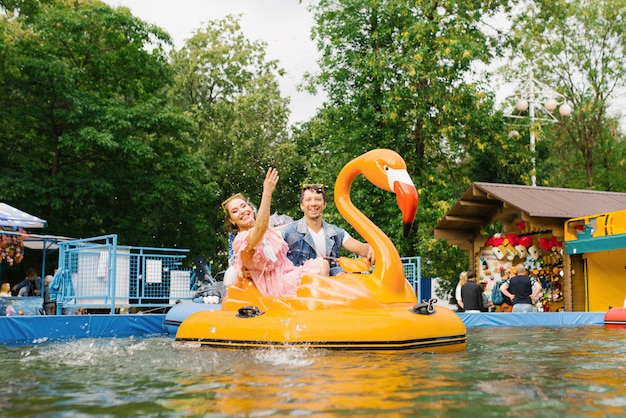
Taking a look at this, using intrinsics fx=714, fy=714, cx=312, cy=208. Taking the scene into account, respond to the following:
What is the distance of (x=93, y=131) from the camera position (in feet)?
78.2

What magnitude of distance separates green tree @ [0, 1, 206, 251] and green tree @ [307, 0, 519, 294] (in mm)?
5888

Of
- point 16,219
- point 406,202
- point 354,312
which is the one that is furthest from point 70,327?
point 406,202

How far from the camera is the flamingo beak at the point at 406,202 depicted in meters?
6.62

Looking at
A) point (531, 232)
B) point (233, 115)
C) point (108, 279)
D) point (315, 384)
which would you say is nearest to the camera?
point (315, 384)

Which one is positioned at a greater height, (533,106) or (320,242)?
(533,106)

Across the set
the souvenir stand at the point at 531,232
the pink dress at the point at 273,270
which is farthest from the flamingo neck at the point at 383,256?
the souvenir stand at the point at 531,232

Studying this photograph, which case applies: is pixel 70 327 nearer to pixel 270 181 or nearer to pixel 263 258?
pixel 263 258

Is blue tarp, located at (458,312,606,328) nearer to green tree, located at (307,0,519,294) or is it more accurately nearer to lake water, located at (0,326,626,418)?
lake water, located at (0,326,626,418)

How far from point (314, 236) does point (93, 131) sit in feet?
58.8

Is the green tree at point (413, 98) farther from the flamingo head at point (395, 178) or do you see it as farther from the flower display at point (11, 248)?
the flamingo head at point (395, 178)

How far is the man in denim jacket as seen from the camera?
7.61m

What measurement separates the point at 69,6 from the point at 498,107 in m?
18.4

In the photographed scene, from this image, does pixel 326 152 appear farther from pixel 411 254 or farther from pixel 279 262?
pixel 279 262

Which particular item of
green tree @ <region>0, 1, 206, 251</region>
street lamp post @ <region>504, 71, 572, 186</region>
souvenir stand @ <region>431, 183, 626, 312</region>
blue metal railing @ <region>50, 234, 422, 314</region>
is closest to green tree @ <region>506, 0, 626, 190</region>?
street lamp post @ <region>504, 71, 572, 186</region>
